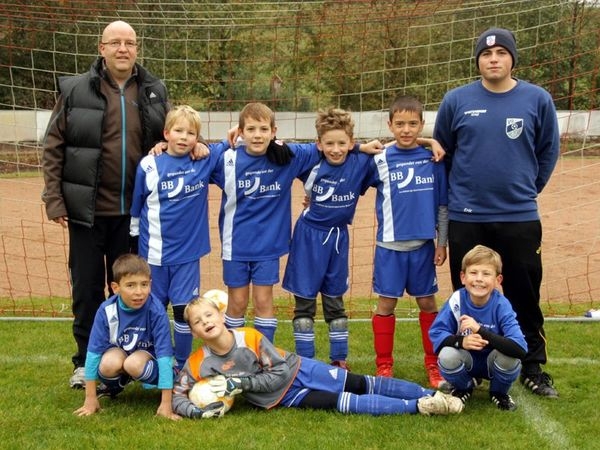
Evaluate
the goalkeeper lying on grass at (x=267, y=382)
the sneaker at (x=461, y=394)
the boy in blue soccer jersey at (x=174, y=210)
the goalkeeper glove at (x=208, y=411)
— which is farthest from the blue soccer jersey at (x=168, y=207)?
the sneaker at (x=461, y=394)

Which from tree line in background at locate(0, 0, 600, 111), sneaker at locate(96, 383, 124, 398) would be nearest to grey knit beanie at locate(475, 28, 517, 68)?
sneaker at locate(96, 383, 124, 398)

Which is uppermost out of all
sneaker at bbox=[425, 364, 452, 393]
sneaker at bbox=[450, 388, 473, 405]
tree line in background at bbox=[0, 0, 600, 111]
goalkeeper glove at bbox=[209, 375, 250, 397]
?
tree line in background at bbox=[0, 0, 600, 111]

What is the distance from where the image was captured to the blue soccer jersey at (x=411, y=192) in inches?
186

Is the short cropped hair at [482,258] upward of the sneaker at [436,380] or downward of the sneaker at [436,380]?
upward

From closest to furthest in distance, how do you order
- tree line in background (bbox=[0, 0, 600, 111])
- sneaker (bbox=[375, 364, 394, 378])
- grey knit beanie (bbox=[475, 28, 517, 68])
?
grey knit beanie (bbox=[475, 28, 517, 68]) → sneaker (bbox=[375, 364, 394, 378]) → tree line in background (bbox=[0, 0, 600, 111])

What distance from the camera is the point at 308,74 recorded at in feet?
43.4

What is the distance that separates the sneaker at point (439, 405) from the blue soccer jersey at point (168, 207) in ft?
5.03

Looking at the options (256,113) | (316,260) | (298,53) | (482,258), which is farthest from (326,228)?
(298,53)

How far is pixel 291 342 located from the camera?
5.80 metres

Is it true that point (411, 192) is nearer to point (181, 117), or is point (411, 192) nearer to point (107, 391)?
point (181, 117)

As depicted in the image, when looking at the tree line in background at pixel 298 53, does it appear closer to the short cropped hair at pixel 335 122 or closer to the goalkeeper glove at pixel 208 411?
the short cropped hair at pixel 335 122

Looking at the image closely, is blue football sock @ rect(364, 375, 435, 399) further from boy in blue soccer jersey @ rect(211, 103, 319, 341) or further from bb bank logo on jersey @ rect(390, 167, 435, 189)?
bb bank logo on jersey @ rect(390, 167, 435, 189)

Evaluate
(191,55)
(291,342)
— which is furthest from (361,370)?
(191,55)

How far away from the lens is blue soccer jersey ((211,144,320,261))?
474cm
